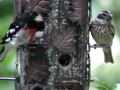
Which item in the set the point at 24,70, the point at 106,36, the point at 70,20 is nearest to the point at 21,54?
the point at 24,70

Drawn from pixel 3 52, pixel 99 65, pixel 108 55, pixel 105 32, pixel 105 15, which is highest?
A: pixel 105 15

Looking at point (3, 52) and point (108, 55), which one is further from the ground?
point (3, 52)

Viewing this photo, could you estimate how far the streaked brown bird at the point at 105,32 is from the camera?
25.6 feet

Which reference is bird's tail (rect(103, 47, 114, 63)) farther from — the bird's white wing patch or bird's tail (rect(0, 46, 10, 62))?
bird's tail (rect(0, 46, 10, 62))

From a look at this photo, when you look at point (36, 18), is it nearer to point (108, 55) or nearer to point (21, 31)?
point (21, 31)

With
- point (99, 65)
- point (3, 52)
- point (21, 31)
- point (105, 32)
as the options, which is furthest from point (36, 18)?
point (99, 65)

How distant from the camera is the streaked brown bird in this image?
779cm

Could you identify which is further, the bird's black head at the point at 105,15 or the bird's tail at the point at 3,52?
the bird's black head at the point at 105,15

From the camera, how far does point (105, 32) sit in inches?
320

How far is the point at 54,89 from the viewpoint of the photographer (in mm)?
6949

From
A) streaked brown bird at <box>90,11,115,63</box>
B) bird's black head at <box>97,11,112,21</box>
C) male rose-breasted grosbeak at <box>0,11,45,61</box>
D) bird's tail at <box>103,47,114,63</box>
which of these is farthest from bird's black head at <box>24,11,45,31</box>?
bird's tail at <box>103,47,114,63</box>

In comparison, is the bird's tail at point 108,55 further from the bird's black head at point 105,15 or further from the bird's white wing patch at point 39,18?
the bird's white wing patch at point 39,18

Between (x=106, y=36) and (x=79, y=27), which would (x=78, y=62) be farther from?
(x=106, y=36)

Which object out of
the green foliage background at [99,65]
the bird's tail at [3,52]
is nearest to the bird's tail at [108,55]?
the green foliage background at [99,65]
